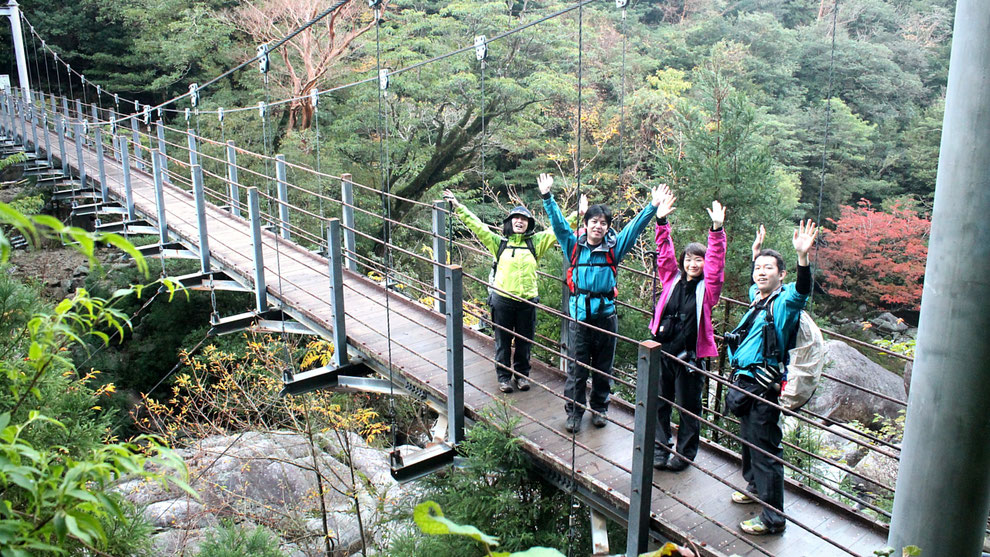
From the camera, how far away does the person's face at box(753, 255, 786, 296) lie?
219cm

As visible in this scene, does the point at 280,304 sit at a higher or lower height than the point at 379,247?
higher

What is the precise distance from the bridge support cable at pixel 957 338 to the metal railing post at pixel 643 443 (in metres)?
0.72

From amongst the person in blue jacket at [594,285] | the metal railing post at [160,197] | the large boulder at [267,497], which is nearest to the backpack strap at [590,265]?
the person in blue jacket at [594,285]

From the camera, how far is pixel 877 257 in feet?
32.2

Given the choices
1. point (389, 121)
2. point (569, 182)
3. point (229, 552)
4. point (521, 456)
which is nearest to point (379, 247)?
point (389, 121)

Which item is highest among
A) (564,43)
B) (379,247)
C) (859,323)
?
(564,43)

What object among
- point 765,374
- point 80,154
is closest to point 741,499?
point 765,374

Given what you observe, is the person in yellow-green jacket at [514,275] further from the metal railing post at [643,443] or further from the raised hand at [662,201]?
the metal railing post at [643,443]

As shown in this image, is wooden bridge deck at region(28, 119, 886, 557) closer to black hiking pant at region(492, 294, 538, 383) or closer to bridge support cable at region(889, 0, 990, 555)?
black hiking pant at region(492, 294, 538, 383)

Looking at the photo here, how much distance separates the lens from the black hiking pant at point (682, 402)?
2.48 metres

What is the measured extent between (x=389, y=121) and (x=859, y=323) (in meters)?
7.45

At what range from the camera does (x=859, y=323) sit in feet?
35.4

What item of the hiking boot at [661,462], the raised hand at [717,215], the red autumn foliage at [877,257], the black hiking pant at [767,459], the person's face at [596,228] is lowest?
the red autumn foliage at [877,257]

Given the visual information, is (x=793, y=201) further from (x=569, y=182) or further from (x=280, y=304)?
(x=280, y=304)
